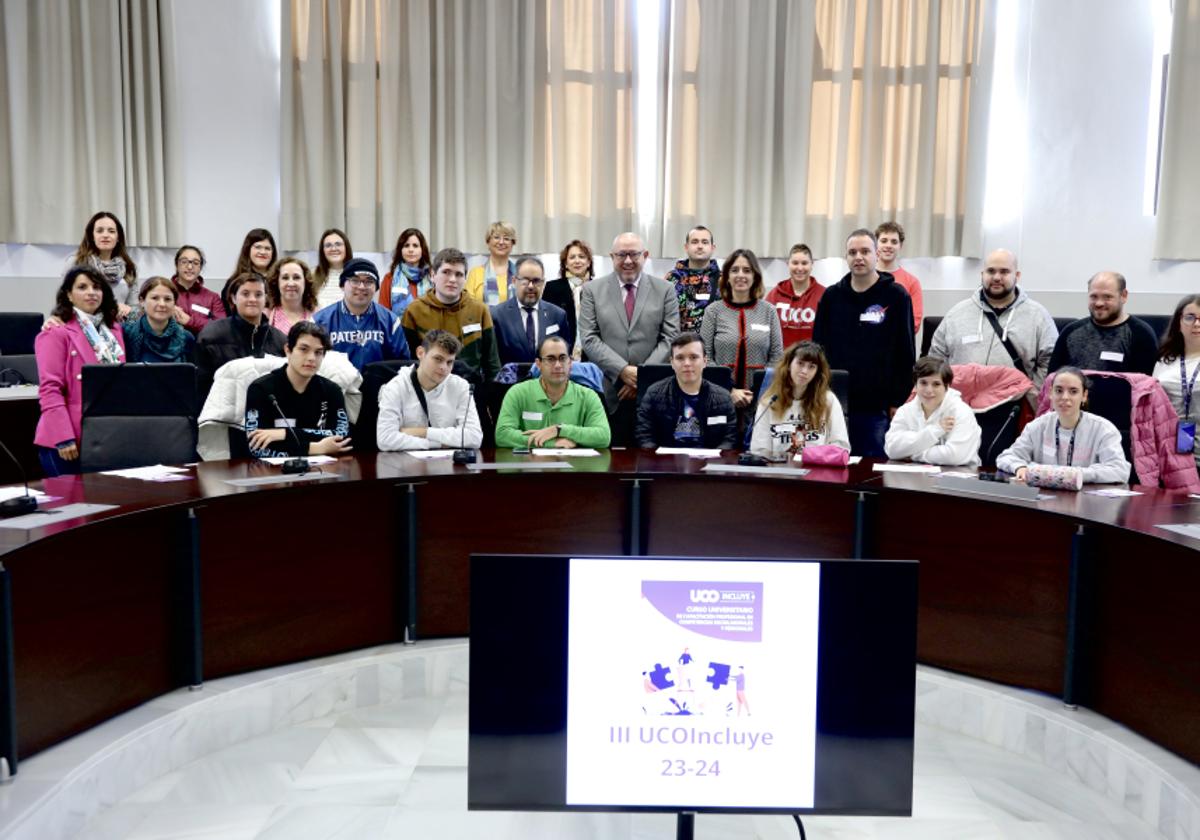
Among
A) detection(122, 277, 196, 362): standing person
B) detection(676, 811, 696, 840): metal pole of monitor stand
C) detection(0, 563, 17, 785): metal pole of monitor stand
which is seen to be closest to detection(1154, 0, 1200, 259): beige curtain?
detection(122, 277, 196, 362): standing person

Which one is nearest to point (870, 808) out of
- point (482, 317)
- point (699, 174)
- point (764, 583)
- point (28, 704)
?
point (764, 583)

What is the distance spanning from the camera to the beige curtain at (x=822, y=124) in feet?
24.9

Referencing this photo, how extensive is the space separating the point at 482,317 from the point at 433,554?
1.57 m

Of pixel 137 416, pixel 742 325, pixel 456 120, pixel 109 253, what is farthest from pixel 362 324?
pixel 456 120

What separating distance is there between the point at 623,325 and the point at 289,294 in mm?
1662

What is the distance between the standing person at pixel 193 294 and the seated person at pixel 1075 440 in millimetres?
4212

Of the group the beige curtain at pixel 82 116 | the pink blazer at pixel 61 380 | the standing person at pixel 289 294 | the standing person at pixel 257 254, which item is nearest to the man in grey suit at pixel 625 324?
the standing person at pixel 289 294

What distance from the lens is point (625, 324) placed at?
5496 millimetres

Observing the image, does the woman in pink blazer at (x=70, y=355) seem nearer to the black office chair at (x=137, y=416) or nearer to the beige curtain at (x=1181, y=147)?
the black office chair at (x=137, y=416)

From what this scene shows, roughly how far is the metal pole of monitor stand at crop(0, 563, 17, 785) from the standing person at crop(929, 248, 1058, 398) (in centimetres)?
431

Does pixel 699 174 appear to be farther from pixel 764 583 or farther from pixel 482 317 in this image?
pixel 764 583

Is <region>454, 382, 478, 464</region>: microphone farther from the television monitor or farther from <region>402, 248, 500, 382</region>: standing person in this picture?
the television monitor

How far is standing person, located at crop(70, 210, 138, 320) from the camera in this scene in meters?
5.85

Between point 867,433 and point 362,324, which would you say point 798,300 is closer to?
point 867,433
